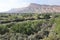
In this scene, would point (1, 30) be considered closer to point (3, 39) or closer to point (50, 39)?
point (3, 39)

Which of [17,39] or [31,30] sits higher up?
[17,39]

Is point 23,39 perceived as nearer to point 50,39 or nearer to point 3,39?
point 3,39

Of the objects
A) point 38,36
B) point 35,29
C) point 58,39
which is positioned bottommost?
point 35,29

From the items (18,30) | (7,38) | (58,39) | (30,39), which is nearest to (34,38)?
Answer: (30,39)

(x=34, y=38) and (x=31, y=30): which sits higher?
(x=34, y=38)

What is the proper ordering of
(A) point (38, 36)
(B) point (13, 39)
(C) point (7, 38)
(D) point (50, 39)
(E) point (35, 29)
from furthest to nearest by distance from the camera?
(E) point (35, 29) → (A) point (38, 36) → (C) point (7, 38) → (B) point (13, 39) → (D) point (50, 39)

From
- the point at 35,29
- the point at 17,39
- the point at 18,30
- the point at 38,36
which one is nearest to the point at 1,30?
the point at 18,30

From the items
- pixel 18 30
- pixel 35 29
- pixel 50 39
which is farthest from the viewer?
pixel 35 29

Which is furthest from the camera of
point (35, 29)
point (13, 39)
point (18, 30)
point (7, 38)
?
point (35, 29)

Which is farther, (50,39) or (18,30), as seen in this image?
(18,30)
